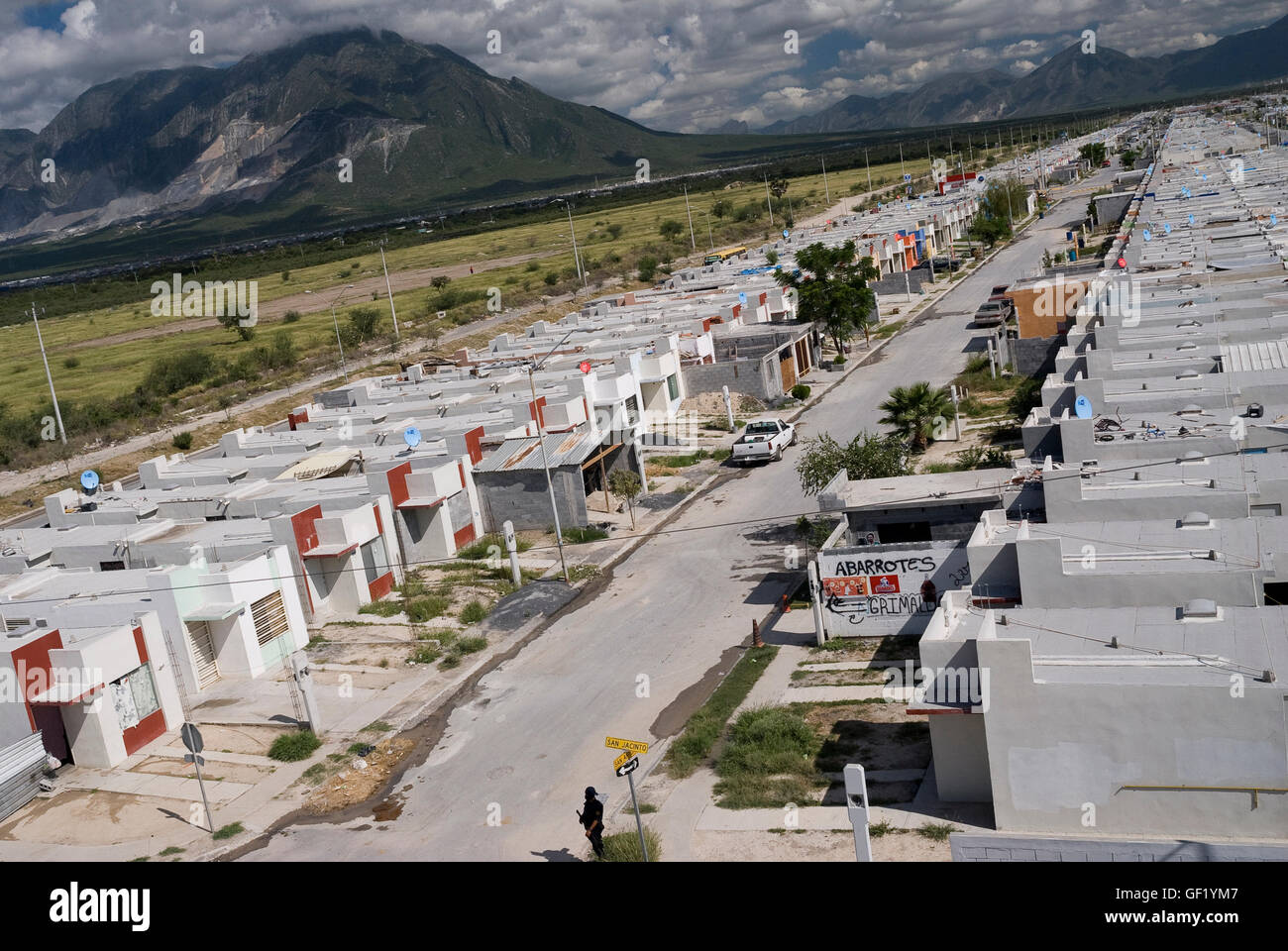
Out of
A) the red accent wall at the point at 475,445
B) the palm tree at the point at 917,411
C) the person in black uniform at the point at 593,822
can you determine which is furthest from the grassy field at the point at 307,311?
the person in black uniform at the point at 593,822

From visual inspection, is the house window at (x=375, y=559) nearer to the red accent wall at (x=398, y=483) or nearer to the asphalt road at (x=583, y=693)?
the red accent wall at (x=398, y=483)

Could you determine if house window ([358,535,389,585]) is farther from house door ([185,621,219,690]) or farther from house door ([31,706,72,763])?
house door ([31,706,72,763])

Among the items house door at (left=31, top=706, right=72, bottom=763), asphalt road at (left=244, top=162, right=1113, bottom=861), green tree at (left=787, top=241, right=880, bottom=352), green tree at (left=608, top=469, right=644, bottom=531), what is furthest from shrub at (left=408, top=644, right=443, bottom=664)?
green tree at (left=787, top=241, right=880, bottom=352)

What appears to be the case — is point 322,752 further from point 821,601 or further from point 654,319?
point 654,319

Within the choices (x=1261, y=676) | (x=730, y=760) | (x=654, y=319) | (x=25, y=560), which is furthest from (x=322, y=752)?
(x=654, y=319)

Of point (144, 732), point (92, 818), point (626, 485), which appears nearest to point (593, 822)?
point (92, 818)
